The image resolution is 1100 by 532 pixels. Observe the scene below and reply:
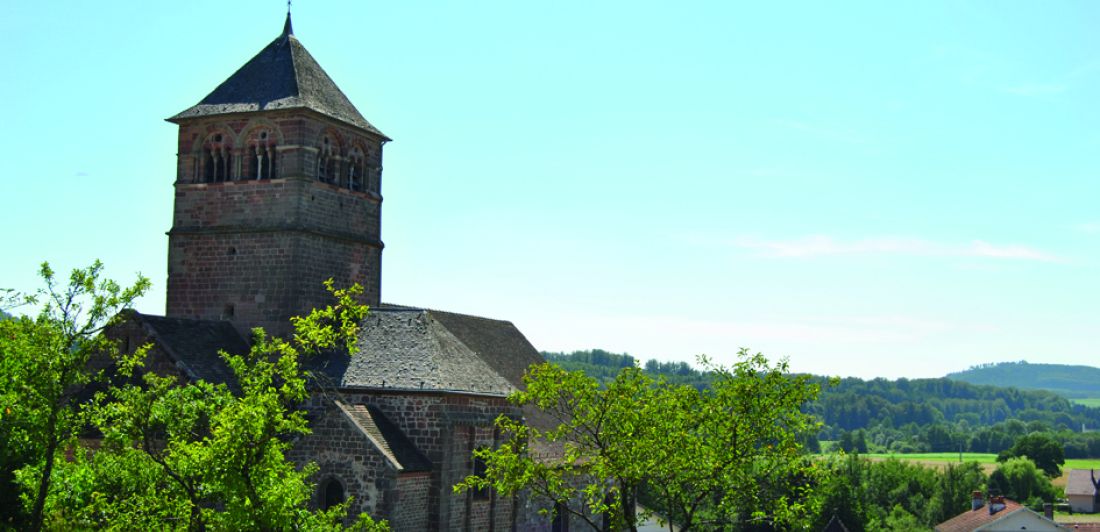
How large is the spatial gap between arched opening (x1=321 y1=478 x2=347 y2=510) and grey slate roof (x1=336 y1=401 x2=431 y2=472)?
1645 mm

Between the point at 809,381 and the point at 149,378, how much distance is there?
15.3m

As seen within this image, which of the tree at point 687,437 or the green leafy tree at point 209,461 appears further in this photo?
the tree at point 687,437

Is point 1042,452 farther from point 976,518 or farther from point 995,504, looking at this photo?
point 995,504

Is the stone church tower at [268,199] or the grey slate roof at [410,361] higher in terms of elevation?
the stone church tower at [268,199]

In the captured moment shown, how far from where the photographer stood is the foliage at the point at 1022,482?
117 metres

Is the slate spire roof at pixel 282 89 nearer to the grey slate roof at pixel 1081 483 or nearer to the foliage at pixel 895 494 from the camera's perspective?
the foliage at pixel 895 494

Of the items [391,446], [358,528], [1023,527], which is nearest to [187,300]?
A: [391,446]

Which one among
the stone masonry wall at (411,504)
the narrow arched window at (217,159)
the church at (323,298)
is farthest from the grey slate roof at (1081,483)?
the narrow arched window at (217,159)

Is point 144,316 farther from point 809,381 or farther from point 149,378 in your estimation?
point 809,381

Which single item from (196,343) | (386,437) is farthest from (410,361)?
(196,343)

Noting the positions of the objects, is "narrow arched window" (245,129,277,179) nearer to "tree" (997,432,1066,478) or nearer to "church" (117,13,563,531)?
"church" (117,13,563,531)

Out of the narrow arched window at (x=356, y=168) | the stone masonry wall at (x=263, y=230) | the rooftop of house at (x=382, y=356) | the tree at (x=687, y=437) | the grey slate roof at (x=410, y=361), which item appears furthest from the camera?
the narrow arched window at (x=356, y=168)

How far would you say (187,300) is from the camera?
41250 mm

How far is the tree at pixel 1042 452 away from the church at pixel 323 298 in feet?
378
